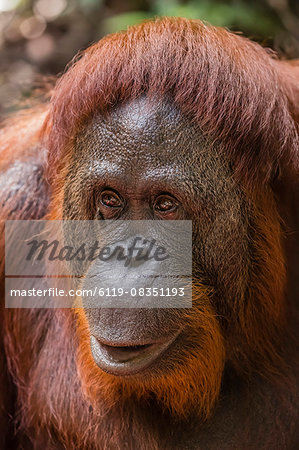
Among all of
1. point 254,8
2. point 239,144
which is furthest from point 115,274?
point 254,8

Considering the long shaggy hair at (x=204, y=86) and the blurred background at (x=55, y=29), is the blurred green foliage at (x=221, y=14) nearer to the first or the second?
the blurred background at (x=55, y=29)

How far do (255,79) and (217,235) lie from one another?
51cm

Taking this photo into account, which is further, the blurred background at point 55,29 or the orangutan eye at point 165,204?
the blurred background at point 55,29

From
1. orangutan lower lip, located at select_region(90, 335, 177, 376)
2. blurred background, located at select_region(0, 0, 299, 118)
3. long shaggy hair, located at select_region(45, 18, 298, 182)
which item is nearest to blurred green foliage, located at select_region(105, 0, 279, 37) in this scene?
blurred background, located at select_region(0, 0, 299, 118)

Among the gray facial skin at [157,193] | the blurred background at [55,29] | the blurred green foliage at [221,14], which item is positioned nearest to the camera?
the gray facial skin at [157,193]

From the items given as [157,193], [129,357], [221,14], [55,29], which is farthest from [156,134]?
[55,29]

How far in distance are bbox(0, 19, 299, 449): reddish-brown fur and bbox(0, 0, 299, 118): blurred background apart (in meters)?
2.06

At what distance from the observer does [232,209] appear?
201 centimetres

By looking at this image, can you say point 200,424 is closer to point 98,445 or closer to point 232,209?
point 98,445

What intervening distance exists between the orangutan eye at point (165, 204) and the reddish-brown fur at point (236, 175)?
23cm

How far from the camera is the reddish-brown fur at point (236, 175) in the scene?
197 centimetres

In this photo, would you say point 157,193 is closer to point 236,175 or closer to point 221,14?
point 236,175

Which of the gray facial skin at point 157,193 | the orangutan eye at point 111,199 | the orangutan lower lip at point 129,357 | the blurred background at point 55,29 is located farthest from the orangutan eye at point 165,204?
the blurred background at point 55,29

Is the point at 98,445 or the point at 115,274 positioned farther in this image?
the point at 98,445
